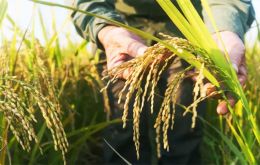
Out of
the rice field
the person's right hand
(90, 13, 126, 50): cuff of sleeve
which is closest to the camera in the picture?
the rice field

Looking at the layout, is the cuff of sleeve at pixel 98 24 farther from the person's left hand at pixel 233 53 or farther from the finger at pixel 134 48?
the person's left hand at pixel 233 53

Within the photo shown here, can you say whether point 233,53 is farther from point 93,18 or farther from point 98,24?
point 93,18

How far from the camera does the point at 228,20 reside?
181 cm

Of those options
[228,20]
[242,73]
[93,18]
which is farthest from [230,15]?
[93,18]

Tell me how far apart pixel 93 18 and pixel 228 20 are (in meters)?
0.57

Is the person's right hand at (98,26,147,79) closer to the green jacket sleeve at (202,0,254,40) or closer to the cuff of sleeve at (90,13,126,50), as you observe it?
the cuff of sleeve at (90,13,126,50)

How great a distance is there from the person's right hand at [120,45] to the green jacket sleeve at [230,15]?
29 cm

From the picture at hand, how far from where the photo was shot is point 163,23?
2438 millimetres

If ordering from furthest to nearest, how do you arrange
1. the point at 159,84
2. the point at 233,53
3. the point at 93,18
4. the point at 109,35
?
the point at 159,84, the point at 93,18, the point at 109,35, the point at 233,53

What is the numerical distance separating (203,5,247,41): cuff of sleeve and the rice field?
9 cm

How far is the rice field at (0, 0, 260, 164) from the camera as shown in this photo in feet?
3.60

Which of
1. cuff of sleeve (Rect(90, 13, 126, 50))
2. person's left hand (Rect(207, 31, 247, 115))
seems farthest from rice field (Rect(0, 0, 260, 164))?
cuff of sleeve (Rect(90, 13, 126, 50))

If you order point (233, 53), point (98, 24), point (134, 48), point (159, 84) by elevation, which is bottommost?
point (159, 84)

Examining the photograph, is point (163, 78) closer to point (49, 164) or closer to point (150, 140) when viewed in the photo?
point (150, 140)
